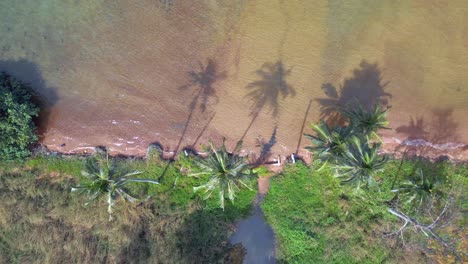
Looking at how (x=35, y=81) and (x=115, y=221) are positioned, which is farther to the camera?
(x=35, y=81)

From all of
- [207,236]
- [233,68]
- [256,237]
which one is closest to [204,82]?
[233,68]

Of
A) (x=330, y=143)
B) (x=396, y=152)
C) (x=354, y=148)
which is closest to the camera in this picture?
(x=354, y=148)

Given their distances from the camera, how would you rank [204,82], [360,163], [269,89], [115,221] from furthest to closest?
1. [204,82]
2. [269,89]
3. [115,221]
4. [360,163]

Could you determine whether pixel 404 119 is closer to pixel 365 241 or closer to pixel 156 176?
pixel 365 241

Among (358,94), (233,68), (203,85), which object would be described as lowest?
(203,85)

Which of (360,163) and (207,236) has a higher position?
(360,163)

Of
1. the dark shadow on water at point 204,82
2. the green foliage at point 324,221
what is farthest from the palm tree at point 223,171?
the dark shadow on water at point 204,82

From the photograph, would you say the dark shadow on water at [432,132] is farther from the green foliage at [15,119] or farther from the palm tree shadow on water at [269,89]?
the green foliage at [15,119]

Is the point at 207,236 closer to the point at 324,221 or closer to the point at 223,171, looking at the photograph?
the point at 223,171
